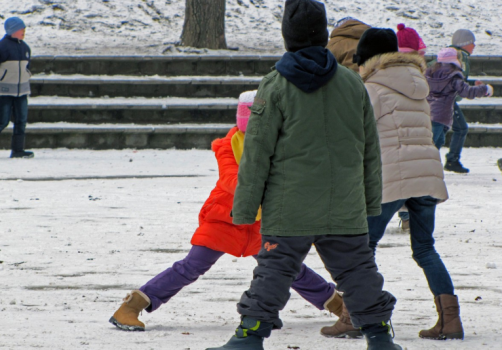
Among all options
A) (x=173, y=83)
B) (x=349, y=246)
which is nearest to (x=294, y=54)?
(x=349, y=246)

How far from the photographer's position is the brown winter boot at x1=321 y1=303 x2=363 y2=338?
3736 mm

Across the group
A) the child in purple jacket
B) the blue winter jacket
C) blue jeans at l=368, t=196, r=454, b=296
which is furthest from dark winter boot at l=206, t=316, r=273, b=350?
the blue winter jacket

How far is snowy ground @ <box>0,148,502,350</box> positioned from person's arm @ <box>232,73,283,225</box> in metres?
0.76

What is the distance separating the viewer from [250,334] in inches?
125

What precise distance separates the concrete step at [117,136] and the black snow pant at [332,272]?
391 inches

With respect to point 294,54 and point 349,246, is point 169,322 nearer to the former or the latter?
point 349,246

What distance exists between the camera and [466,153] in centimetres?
1262

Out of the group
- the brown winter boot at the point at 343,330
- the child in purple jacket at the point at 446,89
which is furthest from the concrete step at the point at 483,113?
the brown winter boot at the point at 343,330

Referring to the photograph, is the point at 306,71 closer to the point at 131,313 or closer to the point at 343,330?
the point at 343,330

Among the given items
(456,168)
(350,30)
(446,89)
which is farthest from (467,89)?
(350,30)

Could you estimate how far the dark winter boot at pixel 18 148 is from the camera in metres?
11.5

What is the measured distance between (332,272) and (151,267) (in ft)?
7.21

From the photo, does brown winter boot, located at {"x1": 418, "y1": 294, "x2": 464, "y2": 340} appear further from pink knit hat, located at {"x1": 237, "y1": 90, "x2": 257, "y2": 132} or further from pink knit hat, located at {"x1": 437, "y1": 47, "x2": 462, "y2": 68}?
pink knit hat, located at {"x1": 437, "y1": 47, "x2": 462, "y2": 68}

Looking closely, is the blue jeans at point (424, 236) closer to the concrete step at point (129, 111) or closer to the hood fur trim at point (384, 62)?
the hood fur trim at point (384, 62)
